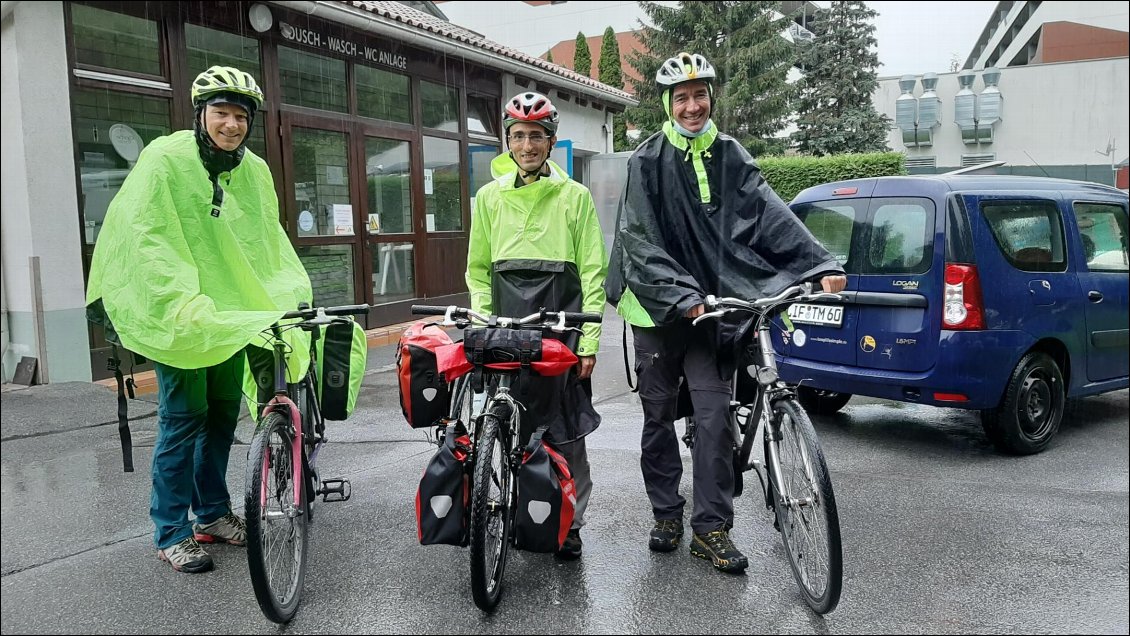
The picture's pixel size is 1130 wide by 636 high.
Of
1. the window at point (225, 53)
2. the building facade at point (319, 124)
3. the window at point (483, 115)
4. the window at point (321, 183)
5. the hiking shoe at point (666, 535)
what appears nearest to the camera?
the hiking shoe at point (666, 535)

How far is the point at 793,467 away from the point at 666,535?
2.25 ft

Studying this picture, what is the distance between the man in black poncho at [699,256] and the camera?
11.1ft

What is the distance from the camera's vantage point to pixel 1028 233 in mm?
4598

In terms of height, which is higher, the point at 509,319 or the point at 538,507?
the point at 509,319

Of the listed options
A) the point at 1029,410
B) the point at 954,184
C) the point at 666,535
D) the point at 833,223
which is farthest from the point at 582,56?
the point at 666,535

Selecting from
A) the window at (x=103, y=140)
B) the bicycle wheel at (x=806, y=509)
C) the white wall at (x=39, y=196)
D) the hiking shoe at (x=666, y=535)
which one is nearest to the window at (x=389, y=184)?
the window at (x=103, y=140)

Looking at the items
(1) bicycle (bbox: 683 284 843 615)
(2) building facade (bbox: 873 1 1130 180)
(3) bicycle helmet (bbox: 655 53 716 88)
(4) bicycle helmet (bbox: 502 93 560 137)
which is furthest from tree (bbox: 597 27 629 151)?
(1) bicycle (bbox: 683 284 843 615)

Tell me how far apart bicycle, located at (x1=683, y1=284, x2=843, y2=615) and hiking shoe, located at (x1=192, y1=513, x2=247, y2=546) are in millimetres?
2139

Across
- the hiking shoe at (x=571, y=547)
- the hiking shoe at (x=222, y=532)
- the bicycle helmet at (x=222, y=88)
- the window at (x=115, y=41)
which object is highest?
the window at (x=115, y=41)

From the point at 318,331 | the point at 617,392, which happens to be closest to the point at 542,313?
the point at 318,331

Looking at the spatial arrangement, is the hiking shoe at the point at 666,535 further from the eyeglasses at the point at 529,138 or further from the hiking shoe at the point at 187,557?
the hiking shoe at the point at 187,557

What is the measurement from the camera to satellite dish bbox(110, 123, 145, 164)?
22.5 feet

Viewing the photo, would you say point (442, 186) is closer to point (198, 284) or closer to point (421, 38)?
point (421, 38)

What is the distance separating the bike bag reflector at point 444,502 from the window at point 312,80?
685cm
